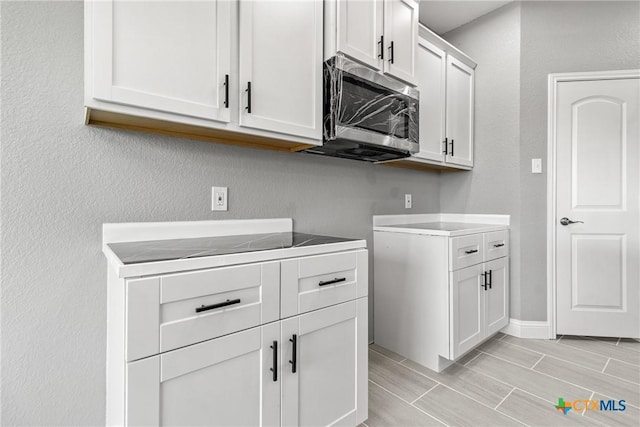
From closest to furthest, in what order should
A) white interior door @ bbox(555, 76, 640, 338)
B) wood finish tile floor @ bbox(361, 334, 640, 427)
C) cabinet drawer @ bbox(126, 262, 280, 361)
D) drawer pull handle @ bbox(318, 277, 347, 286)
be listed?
cabinet drawer @ bbox(126, 262, 280, 361), drawer pull handle @ bbox(318, 277, 347, 286), wood finish tile floor @ bbox(361, 334, 640, 427), white interior door @ bbox(555, 76, 640, 338)

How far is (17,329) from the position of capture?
43.9 inches

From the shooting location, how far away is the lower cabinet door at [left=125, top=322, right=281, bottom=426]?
87 cm

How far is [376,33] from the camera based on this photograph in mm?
1746

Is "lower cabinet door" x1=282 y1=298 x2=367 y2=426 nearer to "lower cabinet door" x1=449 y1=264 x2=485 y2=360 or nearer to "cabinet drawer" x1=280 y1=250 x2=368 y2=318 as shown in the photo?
"cabinet drawer" x1=280 y1=250 x2=368 y2=318

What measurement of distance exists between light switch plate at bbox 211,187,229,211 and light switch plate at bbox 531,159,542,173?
7.87 ft

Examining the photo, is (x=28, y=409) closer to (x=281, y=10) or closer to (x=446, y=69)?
(x=281, y=10)

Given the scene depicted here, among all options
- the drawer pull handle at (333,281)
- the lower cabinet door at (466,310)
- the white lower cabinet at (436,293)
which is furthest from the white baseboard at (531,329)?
the drawer pull handle at (333,281)

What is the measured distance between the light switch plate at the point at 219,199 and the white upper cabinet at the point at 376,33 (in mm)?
858

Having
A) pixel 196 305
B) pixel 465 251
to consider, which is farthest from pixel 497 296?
pixel 196 305

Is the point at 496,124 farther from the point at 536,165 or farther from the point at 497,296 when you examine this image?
the point at 497,296

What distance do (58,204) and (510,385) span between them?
7.89 feet

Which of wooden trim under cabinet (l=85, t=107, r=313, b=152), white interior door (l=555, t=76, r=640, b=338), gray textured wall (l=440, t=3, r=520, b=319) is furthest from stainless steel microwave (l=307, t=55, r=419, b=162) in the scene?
white interior door (l=555, t=76, r=640, b=338)

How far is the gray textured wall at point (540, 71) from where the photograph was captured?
8.09 feet

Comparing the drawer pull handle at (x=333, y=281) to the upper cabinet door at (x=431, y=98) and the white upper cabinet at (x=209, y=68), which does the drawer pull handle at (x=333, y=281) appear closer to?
the white upper cabinet at (x=209, y=68)
